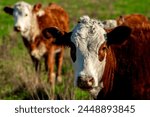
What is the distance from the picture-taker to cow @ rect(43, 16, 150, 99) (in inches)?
280

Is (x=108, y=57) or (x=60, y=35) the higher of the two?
(x=60, y=35)

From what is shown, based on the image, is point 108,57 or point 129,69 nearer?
point 108,57

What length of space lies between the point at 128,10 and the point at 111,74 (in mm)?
17674

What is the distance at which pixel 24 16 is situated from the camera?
13.0m

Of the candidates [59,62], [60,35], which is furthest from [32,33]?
[60,35]

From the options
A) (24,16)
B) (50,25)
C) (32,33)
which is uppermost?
(24,16)

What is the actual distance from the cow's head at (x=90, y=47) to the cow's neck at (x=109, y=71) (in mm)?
71

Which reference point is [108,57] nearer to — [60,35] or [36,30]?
[60,35]

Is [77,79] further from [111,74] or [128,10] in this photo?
[128,10]

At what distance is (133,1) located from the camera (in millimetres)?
29016

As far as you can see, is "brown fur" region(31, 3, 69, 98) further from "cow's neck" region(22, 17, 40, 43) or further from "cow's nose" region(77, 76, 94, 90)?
"cow's nose" region(77, 76, 94, 90)

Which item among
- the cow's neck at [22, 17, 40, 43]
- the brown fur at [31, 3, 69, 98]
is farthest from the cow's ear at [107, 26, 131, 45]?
the cow's neck at [22, 17, 40, 43]

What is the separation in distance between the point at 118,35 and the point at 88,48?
54cm

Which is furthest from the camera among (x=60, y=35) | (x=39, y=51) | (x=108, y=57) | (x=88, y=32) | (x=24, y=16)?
(x=24, y=16)
